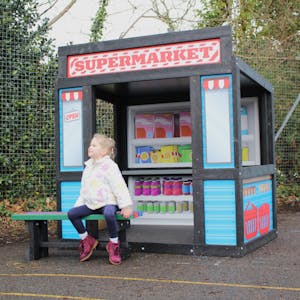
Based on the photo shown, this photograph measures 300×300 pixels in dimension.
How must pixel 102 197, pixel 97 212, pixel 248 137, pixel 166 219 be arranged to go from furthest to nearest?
pixel 166 219, pixel 248 137, pixel 97 212, pixel 102 197

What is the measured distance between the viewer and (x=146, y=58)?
18.9 feet

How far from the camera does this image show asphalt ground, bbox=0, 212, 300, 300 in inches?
158

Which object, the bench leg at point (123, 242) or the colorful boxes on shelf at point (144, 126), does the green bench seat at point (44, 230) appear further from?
the colorful boxes on shelf at point (144, 126)

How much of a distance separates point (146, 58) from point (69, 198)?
1861mm

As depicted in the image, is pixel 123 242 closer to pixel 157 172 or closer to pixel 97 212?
pixel 97 212

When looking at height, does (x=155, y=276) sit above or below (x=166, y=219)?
below

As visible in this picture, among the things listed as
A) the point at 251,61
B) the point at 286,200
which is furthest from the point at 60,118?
the point at 286,200

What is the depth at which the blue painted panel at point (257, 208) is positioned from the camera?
225 inches

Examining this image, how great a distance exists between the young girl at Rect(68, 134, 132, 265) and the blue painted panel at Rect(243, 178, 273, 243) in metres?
1.39

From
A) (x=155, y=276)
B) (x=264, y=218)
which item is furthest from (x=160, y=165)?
(x=155, y=276)

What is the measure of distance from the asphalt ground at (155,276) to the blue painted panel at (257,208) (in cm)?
26

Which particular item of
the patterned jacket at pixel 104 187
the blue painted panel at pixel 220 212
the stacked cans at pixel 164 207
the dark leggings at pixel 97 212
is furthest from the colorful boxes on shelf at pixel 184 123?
the dark leggings at pixel 97 212

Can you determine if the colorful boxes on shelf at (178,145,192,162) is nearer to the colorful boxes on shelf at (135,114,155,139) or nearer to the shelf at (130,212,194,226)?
the colorful boxes on shelf at (135,114,155,139)

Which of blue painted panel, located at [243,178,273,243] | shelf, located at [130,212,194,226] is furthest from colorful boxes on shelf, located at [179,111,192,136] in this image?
blue painted panel, located at [243,178,273,243]
